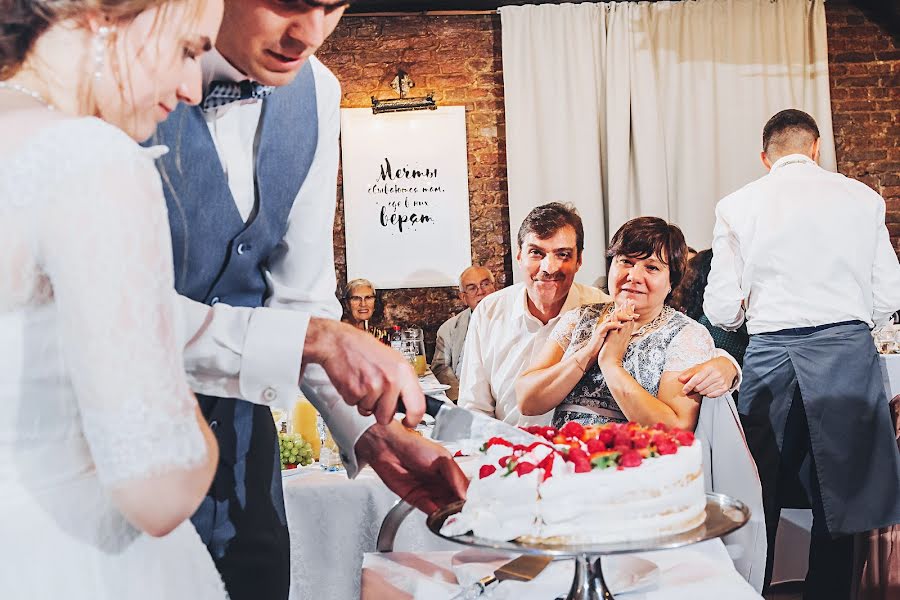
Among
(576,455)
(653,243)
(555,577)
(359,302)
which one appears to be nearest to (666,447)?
(576,455)

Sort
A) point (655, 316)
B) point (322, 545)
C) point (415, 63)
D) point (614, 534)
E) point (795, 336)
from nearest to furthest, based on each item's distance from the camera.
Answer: point (614, 534) → point (322, 545) → point (655, 316) → point (795, 336) → point (415, 63)

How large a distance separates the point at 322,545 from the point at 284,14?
1857 mm

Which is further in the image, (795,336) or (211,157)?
(795,336)

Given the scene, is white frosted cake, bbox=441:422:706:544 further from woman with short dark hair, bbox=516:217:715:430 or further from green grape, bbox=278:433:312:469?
green grape, bbox=278:433:312:469

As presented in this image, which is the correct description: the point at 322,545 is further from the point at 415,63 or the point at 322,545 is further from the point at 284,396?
the point at 415,63

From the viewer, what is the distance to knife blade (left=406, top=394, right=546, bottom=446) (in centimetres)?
109

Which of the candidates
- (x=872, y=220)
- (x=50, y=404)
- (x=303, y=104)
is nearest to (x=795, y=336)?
(x=872, y=220)

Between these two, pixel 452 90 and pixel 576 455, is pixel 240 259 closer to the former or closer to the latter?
pixel 576 455

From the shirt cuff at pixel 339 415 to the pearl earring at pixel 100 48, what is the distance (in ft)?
1.90

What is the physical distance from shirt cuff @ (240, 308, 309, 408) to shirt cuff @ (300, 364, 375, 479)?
290 mm

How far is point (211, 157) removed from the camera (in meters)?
1.14

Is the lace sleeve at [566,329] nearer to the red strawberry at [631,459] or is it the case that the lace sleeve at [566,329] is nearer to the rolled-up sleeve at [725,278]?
the rolled-up sleeve at [725,278]

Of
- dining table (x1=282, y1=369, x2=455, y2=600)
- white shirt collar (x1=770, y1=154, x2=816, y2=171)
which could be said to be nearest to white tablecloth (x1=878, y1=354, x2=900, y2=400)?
white shirt collar (x1=770, y1=154, x2=816, y2=171)

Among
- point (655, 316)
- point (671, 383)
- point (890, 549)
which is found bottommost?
point (890, 549)
